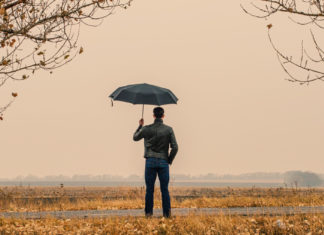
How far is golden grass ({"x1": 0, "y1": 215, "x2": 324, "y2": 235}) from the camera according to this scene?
39.7 feet

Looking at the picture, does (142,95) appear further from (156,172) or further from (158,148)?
(156,172)

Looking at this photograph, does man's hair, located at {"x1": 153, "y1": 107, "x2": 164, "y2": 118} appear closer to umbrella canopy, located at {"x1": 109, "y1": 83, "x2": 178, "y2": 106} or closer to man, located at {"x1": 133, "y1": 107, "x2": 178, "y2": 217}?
man, located at {"x1": 133, "y1": 107, "x2": 178, "y2": 217}

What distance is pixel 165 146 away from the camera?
12.7 meters

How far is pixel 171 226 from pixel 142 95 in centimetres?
351

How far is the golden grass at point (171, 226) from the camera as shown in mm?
12086

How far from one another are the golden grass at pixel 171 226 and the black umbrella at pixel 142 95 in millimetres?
3099

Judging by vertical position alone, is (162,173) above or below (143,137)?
below

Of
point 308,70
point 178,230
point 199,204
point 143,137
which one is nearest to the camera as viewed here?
point 308,70

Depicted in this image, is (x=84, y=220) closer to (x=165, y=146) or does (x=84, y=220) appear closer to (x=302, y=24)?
(x=165, y=146)

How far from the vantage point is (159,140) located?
41.5ft

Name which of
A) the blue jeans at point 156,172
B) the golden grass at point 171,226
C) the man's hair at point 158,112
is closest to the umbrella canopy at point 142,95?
the man's hair at point 158,112

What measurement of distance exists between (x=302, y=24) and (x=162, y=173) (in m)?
5.18

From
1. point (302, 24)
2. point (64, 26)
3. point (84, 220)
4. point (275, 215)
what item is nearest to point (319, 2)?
point (302, 24)

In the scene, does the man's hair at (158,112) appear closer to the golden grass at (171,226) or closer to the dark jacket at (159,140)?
the dark jacket at (159,140)
